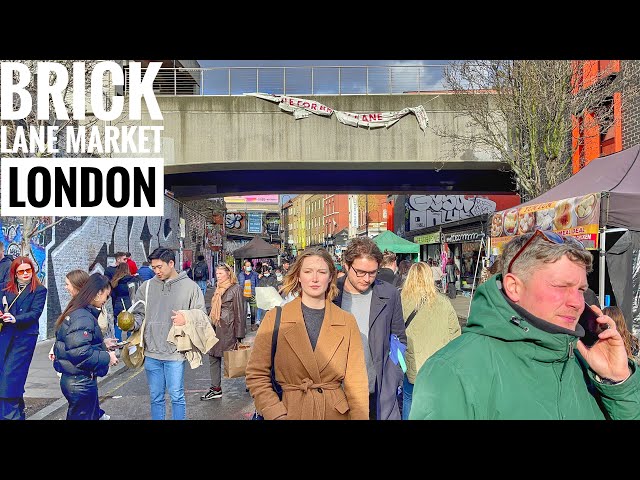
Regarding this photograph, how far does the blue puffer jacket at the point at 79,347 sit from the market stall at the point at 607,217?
5.91m

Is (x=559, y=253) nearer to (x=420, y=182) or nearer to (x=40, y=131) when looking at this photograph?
(x=40, y=131)

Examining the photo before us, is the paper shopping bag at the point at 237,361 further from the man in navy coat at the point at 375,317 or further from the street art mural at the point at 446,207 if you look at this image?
the street art mural at the point at 446,207

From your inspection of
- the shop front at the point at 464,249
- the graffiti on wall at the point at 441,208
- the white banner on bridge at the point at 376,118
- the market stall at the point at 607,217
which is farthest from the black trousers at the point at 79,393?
the graffiti on wall at the point at 441,208

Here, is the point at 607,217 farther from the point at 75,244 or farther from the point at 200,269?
the point at 200,269

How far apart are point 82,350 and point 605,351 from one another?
14.2 ft

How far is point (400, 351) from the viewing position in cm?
465

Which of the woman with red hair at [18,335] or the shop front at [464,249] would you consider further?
the shop front at [464,249]

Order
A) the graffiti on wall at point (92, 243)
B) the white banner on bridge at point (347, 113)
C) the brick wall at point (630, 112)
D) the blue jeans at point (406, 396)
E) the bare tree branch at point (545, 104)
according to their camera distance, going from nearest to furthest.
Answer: the blue jeans at point (406, 396) → the bare tree branch at point (545, 104) → the brick wall at point (630, 112) → the graffiti on wall at point (92, 243) → the white banner on bridge at point (347, 113)

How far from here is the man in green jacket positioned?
1818mm

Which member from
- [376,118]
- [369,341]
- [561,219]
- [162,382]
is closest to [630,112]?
[376,118]

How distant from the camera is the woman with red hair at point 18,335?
5801 mm

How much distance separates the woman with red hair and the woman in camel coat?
3.54 meters

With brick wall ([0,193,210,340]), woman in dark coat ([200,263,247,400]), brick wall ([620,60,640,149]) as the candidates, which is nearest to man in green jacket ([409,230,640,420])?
woman in dark coat ([200,263,247,400])
